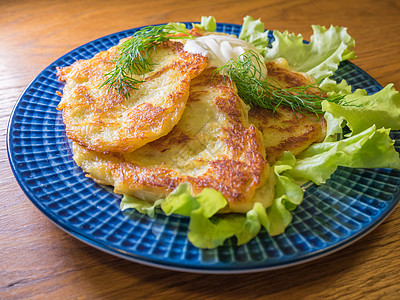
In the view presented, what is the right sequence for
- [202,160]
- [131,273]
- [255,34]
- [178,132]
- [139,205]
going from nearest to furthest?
[131,273] → [139,205] → [202,160] → [178,132] → [255,34]

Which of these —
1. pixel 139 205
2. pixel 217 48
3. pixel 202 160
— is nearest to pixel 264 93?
pixel 217 48

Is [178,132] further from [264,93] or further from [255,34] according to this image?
[255,34]

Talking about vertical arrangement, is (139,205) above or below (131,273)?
above

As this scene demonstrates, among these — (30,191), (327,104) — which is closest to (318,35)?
(327,104)

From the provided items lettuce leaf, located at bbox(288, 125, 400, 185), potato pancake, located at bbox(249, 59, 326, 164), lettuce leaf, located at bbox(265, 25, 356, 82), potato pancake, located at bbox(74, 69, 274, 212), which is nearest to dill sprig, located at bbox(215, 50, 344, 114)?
potato pancake, located at bbox(249, 59, 326, 164)

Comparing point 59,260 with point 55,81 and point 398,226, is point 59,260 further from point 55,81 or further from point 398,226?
point 398,226

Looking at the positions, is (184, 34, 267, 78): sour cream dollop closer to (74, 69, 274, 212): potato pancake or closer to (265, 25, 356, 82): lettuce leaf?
(74, 69, 274, 212): potato pancake
